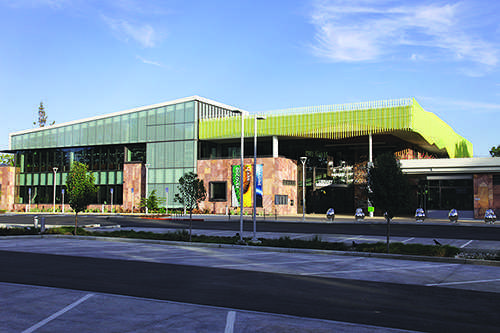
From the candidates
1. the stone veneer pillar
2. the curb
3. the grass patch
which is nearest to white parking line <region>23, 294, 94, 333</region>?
the curb

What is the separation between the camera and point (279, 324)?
7.59 m

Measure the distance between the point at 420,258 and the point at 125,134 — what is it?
54873 millimetres

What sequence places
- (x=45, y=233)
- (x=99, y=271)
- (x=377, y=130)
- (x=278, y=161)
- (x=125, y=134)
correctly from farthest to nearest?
(x=125, y=134), (x=278, y=161), (x=377, y=130), (x=45, y=233), (x=99, y=271)

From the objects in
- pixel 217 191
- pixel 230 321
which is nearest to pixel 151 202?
pixel 217 191

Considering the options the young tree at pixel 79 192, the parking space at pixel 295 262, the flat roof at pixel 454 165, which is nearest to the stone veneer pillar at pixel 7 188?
the young tree at pixel 79 192

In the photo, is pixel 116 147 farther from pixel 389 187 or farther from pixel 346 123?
pixel 389 187

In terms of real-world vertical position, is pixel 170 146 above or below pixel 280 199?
above

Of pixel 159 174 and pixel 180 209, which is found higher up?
pixel 159 174

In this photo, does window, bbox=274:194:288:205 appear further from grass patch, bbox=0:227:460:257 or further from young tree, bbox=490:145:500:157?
young tree, bbox=490:145:500:157

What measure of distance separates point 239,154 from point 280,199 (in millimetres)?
11827

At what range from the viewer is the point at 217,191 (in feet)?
193

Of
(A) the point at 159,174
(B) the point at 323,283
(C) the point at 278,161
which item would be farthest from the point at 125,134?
(B) the point at 323,283

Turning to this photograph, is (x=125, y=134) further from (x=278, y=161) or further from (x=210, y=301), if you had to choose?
(x=210, y=301)

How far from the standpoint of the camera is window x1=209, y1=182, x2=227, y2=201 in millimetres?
58312
